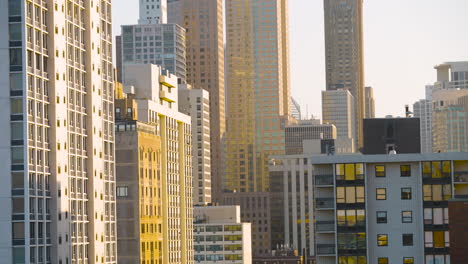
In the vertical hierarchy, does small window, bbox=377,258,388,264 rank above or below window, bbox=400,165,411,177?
below

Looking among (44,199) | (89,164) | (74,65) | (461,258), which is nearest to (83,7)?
(74,65)

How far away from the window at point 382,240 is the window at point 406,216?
2.71 meters

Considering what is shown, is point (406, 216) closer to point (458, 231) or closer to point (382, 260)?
point (382, 260)

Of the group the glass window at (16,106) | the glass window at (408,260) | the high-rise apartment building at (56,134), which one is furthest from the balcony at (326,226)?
the glass window at (16,106)

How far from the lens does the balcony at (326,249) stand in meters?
148

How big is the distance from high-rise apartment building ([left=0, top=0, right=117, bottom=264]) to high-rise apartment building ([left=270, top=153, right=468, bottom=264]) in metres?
30.7

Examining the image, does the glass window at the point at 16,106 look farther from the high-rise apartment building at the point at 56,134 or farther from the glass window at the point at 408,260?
the glass window at the point at 408,260

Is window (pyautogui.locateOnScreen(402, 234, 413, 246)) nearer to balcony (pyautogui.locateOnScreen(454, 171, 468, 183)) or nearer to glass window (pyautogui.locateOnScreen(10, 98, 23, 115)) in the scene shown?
balcony (pyautogui.locateOnScreen(454, 171, 468, 183))

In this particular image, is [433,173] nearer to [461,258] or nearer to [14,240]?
[461,258]

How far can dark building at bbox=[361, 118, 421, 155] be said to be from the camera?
16962 centimetres

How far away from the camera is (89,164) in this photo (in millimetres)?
169625

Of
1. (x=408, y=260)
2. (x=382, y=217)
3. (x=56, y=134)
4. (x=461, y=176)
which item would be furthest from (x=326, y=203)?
(x=56, y=134)

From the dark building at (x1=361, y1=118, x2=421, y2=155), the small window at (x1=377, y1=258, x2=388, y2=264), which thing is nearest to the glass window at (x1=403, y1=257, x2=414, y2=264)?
the small window at (x1=377, y1=258, x2=388, y2=264)

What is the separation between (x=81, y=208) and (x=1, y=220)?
21353 millimetres
